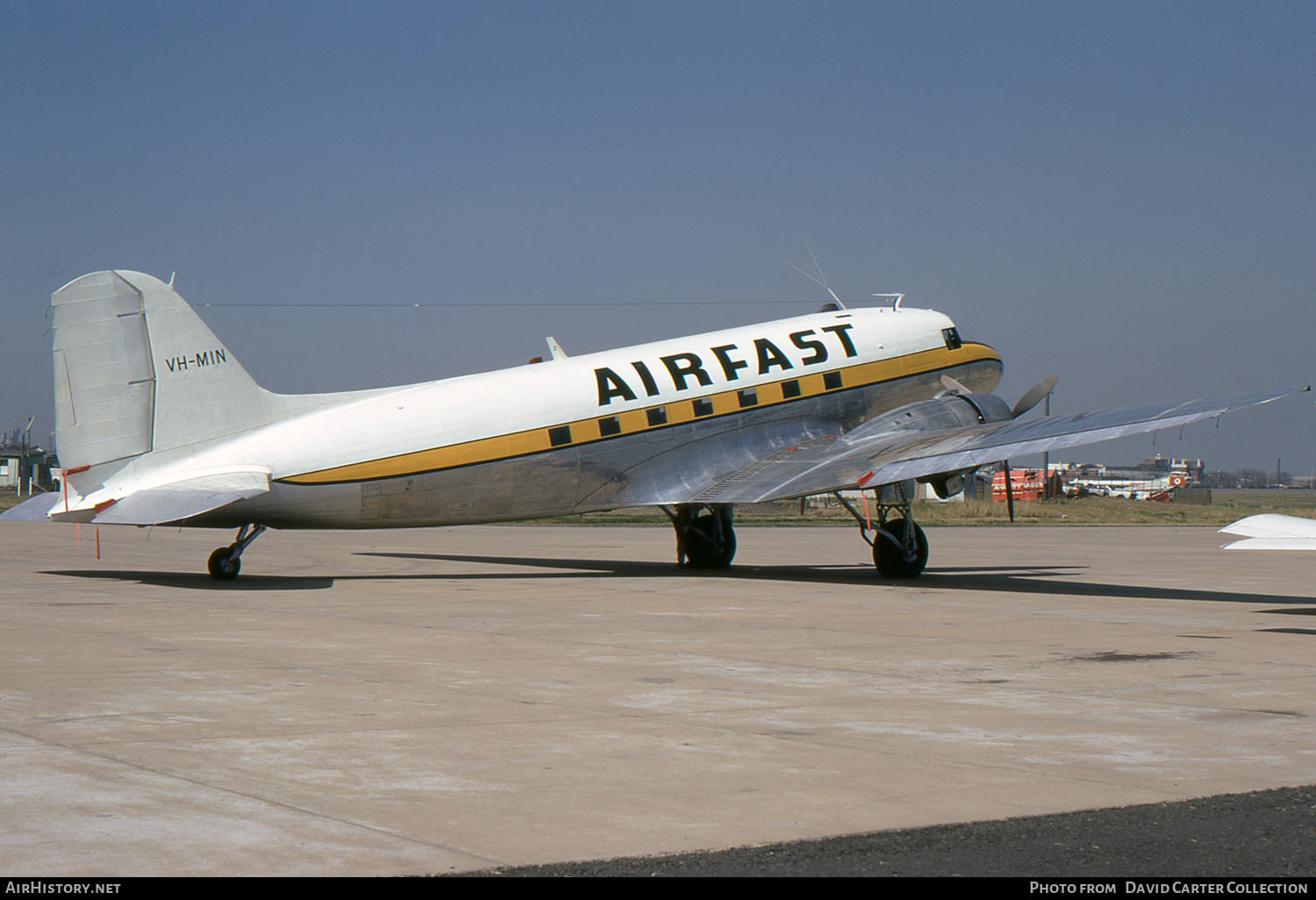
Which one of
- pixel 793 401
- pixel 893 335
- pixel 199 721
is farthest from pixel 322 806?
pixel 893 335

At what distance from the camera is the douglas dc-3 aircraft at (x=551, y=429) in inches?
744

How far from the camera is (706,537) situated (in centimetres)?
2480

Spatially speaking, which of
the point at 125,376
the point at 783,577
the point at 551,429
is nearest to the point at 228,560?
the point at 125,376

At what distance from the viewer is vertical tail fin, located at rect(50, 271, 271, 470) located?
61.8 feet

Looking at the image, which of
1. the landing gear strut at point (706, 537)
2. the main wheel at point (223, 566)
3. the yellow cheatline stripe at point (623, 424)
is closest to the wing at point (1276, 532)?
the yellow cheatline stripe at point (623, 424)

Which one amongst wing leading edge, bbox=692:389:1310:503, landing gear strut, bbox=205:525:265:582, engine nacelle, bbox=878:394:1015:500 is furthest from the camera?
engine nacelle, bbox=878:394:1015:500

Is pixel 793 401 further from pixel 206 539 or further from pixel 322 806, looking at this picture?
pixel 206 539

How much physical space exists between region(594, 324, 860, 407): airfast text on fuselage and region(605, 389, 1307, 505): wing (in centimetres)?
130

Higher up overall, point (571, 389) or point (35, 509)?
point (571, 389)

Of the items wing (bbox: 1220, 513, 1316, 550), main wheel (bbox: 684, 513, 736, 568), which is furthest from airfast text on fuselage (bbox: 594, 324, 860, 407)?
wing (bbox: 1220, 513, 1316, 550)

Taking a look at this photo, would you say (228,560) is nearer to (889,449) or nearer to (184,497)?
(184,497)

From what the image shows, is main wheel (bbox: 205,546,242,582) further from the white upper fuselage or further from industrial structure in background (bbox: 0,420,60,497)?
industrial structure in background (bbox: 0,420,60,497)

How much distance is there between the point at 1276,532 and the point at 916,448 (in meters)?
8.69

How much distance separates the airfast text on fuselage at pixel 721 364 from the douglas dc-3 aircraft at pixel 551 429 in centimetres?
4
